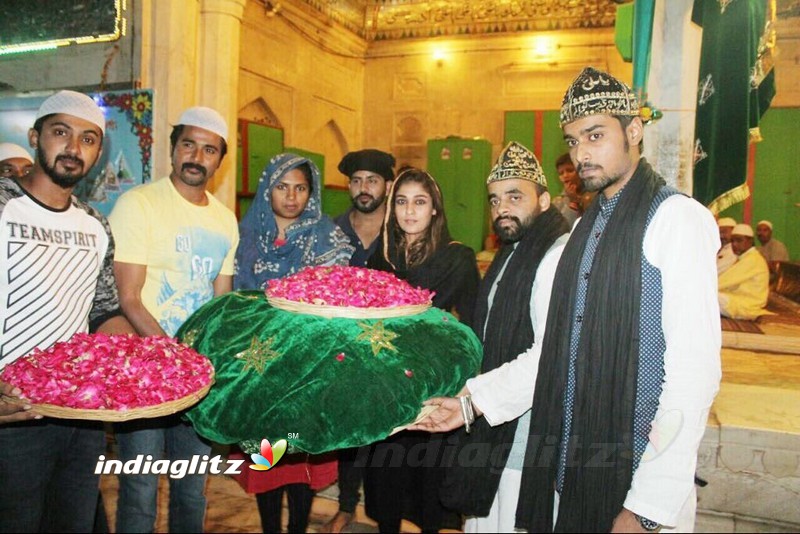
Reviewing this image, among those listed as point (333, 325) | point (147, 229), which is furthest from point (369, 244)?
point (333, 325)

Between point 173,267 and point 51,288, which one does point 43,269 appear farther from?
point 173,267

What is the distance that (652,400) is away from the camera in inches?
65.6

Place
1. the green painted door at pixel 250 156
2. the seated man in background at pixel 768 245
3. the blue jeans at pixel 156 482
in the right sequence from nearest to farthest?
the blue jeans at pixel 156 482, the seated man in background at pixel 768 245, the green painted door at pixel 250 156

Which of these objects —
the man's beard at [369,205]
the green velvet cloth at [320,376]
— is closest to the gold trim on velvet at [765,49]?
the man's beard at [369,205]

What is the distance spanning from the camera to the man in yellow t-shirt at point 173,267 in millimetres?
2480

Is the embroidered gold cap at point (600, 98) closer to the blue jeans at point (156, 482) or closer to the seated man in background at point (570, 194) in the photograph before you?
the blue jeans at point (156, 482)

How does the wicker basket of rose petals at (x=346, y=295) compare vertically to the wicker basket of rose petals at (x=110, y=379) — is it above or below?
above

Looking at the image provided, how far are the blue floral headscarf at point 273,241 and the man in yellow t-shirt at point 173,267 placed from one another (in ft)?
0.75

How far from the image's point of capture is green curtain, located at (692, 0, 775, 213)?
324 cm

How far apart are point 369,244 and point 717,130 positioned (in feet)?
7.01

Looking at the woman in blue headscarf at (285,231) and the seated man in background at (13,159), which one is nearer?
the seated man in background at (13,159)

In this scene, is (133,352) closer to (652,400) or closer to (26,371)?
(26,371)

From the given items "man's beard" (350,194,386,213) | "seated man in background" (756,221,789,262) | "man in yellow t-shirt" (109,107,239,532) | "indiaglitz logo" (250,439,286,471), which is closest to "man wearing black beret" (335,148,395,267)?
"man's beard" (350,194,386,213)

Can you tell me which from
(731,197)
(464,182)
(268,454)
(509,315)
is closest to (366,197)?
(509,315)
